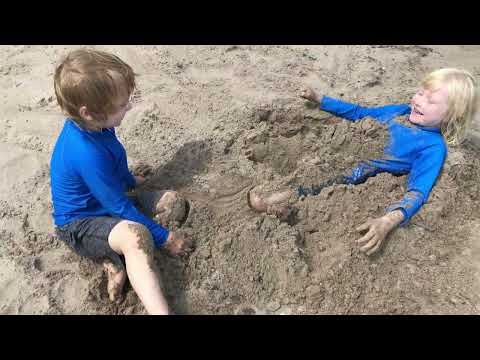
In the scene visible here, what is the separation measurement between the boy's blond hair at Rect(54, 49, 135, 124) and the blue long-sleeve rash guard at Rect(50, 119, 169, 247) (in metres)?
0.15

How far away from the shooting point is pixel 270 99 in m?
3.24

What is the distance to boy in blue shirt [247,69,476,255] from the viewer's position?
2.38 meters

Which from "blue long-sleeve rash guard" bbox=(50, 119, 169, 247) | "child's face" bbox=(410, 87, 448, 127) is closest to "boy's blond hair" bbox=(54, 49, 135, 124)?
"blue long-sleeve rash guard" bbox=(50, 119, 169, 247)

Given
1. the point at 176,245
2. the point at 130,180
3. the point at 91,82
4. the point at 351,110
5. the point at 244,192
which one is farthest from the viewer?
the point at 351,110

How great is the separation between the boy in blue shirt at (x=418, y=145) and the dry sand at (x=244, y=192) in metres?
0.08

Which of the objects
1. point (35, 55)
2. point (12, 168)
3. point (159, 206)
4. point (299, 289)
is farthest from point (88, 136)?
point (35, 55)

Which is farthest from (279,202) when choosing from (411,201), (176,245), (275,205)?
(411,201)

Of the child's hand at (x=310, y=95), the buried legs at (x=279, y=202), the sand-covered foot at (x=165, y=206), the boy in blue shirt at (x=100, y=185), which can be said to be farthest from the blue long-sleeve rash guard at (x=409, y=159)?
the boy in blue shirt at (x=100, y=185)

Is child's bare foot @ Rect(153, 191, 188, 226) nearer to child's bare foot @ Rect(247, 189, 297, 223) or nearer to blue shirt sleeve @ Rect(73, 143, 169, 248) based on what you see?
blue shirt sleeve @ Rect(73, 143, 169, 248)

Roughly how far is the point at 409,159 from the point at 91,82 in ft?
6.31

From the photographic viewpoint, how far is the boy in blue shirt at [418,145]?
2.38 m

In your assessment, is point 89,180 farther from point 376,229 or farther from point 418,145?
point 418,145

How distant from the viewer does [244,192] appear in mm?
2564

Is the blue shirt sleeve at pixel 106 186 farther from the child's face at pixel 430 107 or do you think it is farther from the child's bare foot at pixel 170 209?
the child's face at pixel 430 107
